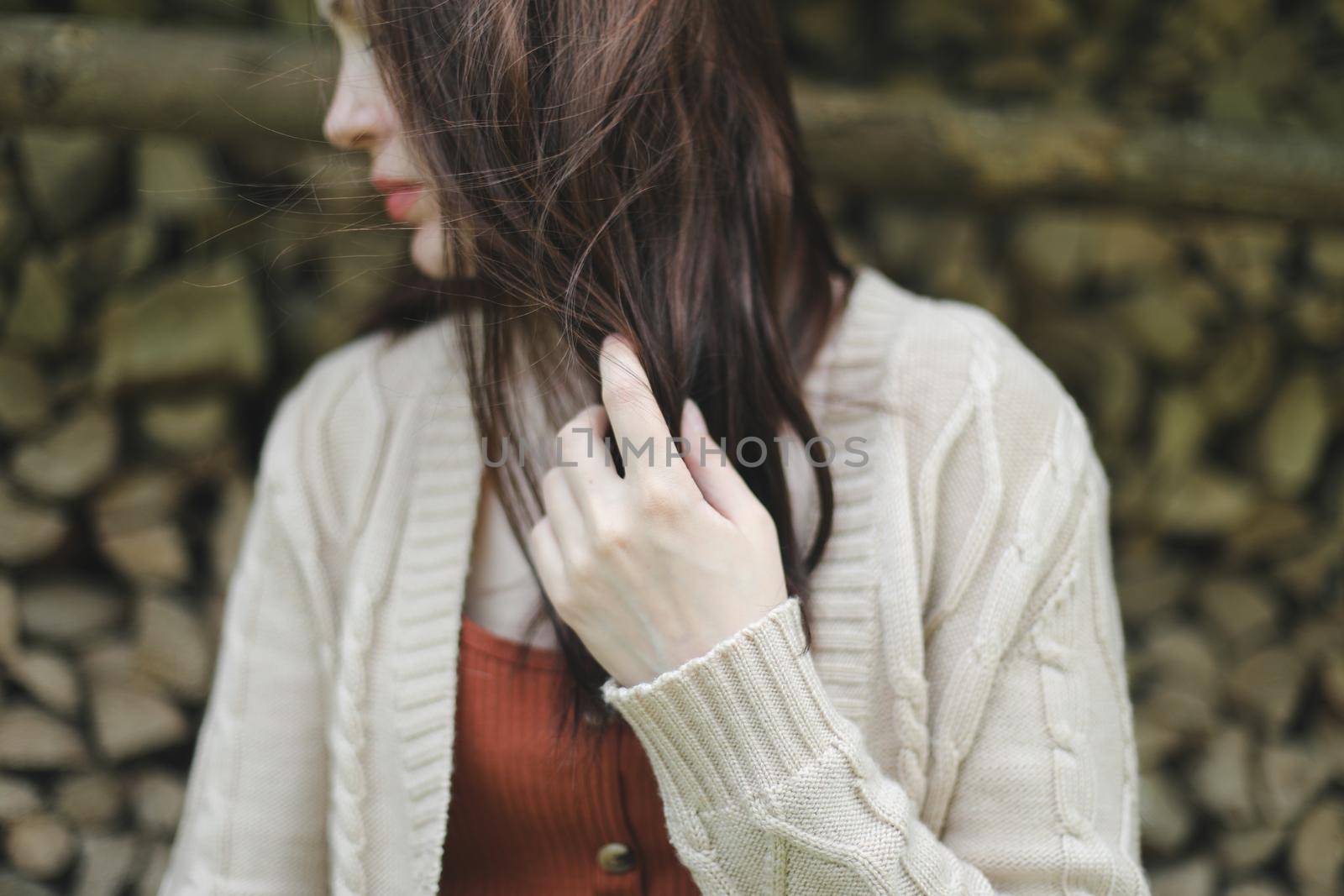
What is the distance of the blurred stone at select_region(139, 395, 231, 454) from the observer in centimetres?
140

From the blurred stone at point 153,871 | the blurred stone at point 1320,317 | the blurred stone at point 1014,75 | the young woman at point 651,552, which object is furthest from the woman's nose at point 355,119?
the blurred stone at point 1320,317

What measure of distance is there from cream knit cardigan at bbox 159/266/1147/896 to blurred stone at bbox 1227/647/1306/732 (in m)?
0.83

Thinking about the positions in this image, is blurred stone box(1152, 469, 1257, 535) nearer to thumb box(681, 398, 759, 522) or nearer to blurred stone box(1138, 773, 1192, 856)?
blurred stone box(1138, 773, 1192, 856)

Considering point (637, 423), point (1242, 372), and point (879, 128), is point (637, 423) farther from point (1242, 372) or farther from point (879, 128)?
point (1242, 372)

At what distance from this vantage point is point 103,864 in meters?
1.20

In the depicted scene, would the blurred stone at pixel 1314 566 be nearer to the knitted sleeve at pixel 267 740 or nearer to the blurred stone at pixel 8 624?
the knitted sleeve at pixel 267 740

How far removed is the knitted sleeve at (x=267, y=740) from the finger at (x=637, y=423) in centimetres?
41

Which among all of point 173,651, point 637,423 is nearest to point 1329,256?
point 637,423

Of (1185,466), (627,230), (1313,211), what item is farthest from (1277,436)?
(627,230)

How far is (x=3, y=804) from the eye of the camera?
116cm

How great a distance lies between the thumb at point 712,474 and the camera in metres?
0.76

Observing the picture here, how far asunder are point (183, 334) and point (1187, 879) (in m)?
1.60

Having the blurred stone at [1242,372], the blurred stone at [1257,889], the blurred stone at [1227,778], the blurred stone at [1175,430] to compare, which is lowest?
the blurred stone at [1257,889]

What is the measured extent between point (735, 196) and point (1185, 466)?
1179 millimetres
